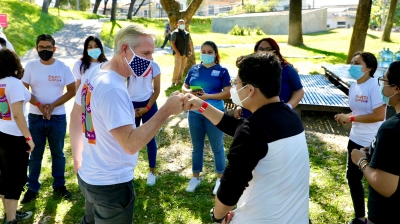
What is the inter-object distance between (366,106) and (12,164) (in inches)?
137

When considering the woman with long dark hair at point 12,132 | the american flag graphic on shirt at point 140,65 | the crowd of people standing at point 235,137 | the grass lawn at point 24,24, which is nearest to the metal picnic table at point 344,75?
the crowd of people standing at point 235,137

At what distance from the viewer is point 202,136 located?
4.48 metres

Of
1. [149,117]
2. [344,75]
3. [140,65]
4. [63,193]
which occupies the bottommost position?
[63,193]

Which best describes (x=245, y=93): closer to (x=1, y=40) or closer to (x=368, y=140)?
(x=368, y=140)

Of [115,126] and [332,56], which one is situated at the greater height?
[115,126]

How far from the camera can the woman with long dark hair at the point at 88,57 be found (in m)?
4.65

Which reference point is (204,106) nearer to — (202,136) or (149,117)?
(202,136)

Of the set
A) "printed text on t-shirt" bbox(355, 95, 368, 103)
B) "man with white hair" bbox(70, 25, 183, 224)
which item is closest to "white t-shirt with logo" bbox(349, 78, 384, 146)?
"printed text on t-shirt" bbox(355, 95, 368, 103)

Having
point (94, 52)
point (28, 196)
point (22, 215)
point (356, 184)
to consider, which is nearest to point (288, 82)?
point (356, 184)

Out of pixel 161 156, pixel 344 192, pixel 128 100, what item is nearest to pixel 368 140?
pixel 344 192

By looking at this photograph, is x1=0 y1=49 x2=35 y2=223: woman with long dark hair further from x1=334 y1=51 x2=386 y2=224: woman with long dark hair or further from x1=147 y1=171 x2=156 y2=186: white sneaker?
x1=334 y1=51 x2=386 y2=224: woman with long dark hair

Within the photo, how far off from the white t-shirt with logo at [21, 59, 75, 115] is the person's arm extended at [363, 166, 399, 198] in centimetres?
350

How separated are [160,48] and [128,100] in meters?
17.5

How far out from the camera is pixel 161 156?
228 inches
